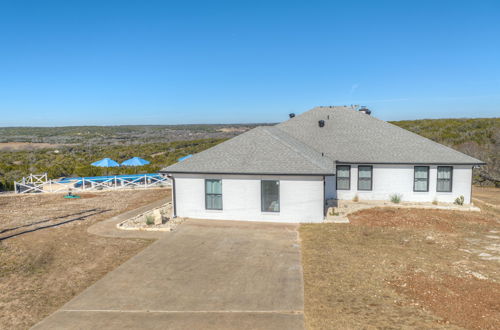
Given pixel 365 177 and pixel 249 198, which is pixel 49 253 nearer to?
pixel 249 198

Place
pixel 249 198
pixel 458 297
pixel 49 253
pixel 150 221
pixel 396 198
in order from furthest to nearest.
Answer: pixel 396 198 → pixel 249 198 → pixel 150 221 → pixel 49 253 → pixel 458 297

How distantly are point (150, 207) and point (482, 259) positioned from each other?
17.0 m

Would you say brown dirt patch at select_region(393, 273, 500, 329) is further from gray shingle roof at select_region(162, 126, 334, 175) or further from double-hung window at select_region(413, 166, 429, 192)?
double-hung window at select_region(413, 166, 429, 192)

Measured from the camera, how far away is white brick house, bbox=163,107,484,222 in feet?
54.4

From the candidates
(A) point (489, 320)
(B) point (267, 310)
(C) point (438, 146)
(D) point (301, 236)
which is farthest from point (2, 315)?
(C) point (438, 146)

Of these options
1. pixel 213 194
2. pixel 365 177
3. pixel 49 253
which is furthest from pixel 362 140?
pixel 49 253

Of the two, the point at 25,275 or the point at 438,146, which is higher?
the point at 438,146

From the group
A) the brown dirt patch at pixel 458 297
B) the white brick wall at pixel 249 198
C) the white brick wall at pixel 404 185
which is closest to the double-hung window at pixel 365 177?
the white brick wall at pixel 404 185

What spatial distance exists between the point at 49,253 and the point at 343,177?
54.6 ft

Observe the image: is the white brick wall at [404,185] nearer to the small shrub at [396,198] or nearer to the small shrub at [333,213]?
the small shrub at [396,198]

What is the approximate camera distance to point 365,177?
21438mm

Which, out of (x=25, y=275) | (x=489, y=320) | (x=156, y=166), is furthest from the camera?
(x=156, y=166)

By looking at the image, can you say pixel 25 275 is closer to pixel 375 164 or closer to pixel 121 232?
pixel 121 232

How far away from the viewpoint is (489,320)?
768 cm
